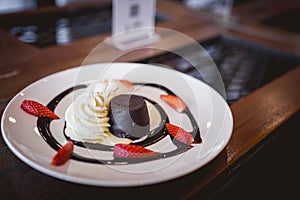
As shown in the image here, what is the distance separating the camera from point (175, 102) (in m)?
0.90

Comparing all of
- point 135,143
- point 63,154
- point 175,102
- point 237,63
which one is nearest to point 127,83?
point 175,102

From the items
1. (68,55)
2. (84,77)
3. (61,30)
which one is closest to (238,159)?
(84,77)

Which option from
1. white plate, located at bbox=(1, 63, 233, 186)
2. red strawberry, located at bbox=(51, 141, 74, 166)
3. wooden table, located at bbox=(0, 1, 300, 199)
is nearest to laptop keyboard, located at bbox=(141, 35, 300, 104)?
wooden table, located at bbox=(0, 1, 300, 199)

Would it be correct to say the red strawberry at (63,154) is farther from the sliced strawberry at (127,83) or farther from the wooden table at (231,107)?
the sliced strawberry at (127,83)

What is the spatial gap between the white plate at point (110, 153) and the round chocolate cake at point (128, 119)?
0.06 metres

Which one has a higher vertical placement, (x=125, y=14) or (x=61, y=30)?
(x=125, y=14)

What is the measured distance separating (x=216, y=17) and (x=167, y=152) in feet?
3.72

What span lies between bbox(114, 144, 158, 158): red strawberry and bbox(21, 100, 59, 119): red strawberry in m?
0.21

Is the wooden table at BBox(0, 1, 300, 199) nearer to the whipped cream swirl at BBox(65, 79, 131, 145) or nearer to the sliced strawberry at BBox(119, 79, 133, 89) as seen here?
the whipped cream swirl at BBox(65, 79, 131, 145)

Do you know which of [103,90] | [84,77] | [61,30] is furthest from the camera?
[61,30]

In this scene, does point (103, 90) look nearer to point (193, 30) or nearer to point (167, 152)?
point (167, 152)

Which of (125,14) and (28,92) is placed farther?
(125,14)

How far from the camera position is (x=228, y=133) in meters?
0.72

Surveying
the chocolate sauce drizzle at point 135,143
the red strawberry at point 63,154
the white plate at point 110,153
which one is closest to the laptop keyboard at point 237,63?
the white plate at point 110,153
